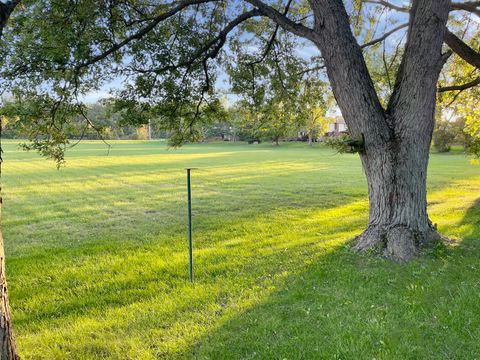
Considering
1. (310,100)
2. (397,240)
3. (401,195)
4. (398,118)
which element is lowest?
(397,240)

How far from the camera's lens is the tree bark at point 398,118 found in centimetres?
486

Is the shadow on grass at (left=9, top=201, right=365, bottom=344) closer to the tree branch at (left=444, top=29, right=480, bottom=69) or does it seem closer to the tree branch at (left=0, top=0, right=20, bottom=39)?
the tree branch at (left=0, top=0, right=20, bottom=39)

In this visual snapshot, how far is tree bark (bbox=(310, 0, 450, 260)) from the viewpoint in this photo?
486 centimetres

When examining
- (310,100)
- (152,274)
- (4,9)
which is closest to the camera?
(4,9)

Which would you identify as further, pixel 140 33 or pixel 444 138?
pixel 444 138

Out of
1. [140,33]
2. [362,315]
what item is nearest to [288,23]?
[140,33]

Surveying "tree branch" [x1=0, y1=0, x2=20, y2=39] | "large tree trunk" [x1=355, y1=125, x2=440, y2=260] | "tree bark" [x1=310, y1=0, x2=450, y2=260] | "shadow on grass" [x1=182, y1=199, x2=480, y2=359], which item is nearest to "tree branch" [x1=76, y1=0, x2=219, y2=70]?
"tree bark" [x1=310, y1=0, x2=450, y2=260]

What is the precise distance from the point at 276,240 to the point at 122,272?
283cm

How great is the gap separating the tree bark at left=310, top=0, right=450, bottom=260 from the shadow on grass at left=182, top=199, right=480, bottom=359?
51cm

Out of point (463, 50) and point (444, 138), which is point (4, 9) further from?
point (444, 138)

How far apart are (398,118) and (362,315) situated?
295 centimetres

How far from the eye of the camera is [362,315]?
11.3 ft

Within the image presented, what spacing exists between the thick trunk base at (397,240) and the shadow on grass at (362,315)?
19cm

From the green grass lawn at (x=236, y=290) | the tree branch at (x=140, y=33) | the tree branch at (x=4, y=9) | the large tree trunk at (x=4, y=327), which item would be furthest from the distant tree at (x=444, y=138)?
the large tree trunk at (x=4, y=327)
